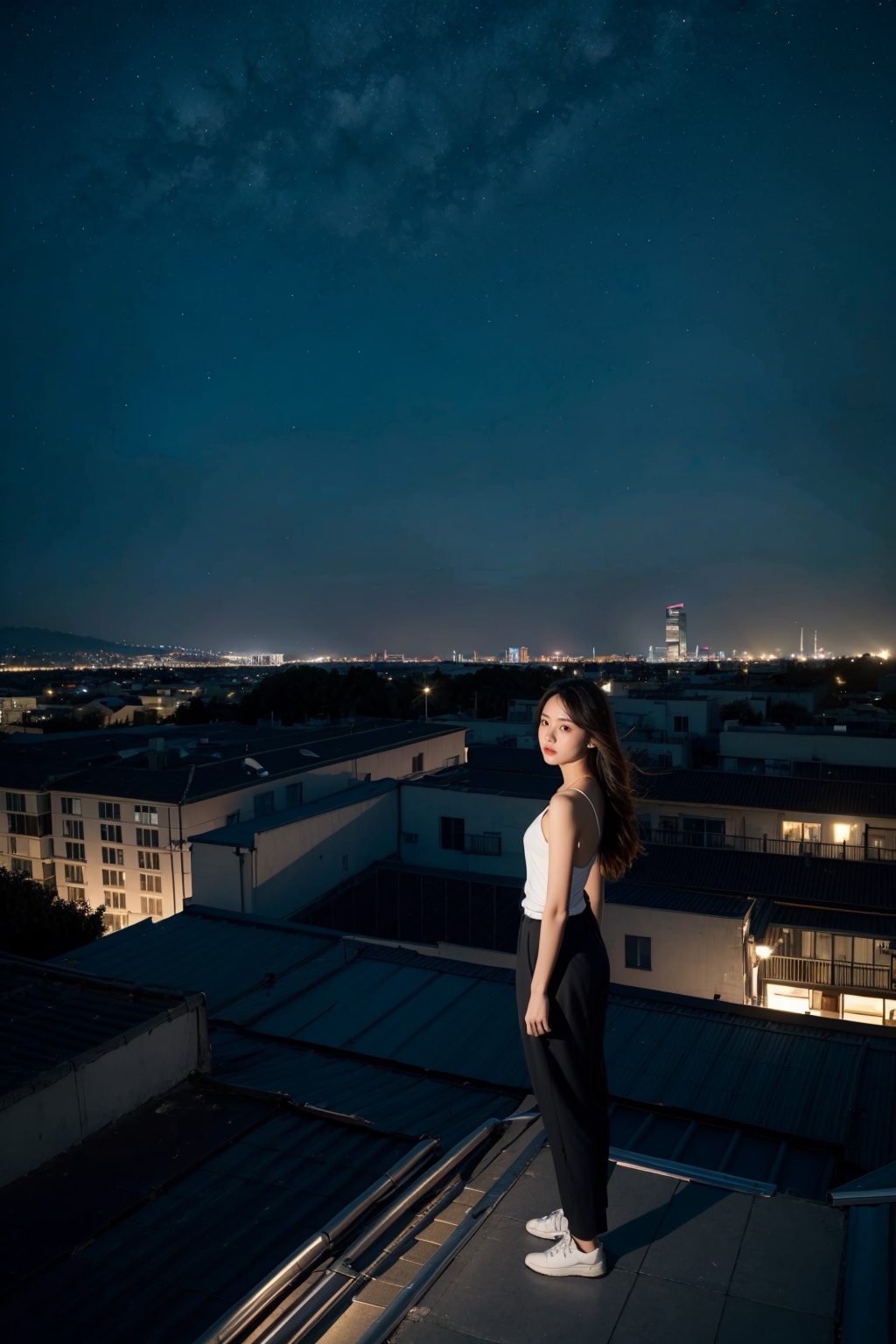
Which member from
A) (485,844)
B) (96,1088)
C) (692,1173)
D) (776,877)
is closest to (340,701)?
(485,844)

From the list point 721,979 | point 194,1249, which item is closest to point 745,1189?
point 194,1249

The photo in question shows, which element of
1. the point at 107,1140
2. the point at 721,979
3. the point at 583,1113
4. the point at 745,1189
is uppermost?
the point at 583,1113

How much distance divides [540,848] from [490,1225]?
4.85 ft

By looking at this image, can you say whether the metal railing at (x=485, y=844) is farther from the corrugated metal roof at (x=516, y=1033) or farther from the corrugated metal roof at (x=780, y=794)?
the corrugated metal roof at (x=516, y=1033)

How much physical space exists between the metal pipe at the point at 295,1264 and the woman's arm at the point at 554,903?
118 centimetres

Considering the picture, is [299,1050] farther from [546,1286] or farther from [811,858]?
[811,858]

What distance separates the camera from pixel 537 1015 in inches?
101

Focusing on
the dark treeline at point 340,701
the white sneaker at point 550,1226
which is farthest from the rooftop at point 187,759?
the white sneaker at point 550,1226

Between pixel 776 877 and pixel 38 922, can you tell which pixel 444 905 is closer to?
pixel 776 877

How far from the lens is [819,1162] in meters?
5.23

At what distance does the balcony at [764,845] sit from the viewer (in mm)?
17094

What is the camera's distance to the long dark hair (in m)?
2.79

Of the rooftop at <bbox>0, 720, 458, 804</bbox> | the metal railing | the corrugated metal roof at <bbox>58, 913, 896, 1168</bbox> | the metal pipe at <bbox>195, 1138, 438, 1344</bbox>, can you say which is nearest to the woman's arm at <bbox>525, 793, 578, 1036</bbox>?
the metal pipe at <bbox>195, 1138, 438, 1344</bbox>

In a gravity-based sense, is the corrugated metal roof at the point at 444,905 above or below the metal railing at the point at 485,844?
below
